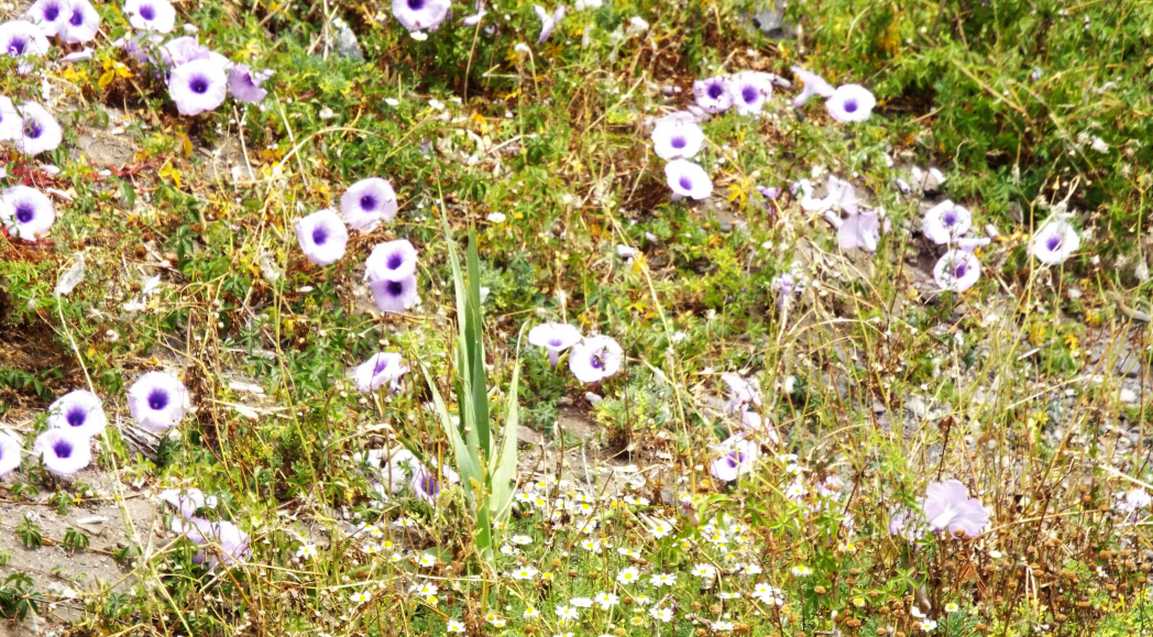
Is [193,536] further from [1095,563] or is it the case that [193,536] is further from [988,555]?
[1095,563]

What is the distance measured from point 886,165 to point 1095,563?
177cm

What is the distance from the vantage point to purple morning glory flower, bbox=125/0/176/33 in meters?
3.97

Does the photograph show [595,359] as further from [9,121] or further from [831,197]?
[9,121]

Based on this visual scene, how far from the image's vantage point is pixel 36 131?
363 centimetres

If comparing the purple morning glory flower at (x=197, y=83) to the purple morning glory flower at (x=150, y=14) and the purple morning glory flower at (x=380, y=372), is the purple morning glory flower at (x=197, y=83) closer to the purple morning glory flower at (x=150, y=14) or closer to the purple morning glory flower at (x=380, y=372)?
the purple morning glory flower at (x=150, y=14)

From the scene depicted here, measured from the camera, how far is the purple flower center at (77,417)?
3.04 meters

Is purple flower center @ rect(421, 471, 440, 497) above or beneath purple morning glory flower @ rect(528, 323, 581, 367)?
beneath

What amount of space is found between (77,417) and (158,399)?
0.19 metres

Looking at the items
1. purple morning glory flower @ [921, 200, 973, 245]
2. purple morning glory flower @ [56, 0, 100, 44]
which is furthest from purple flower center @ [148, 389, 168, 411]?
purple morning glory flower @ [921, 200, 973, 245]

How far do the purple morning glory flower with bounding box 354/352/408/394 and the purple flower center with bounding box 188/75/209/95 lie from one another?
1.07 meters

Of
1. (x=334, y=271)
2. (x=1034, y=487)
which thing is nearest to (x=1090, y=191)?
(x=1034, y=487)

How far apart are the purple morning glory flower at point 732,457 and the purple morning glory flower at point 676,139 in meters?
1.13

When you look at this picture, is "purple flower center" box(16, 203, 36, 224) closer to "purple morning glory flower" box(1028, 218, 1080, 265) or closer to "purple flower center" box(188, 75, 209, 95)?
"purple flower center" box(188, 75, 209, 95)

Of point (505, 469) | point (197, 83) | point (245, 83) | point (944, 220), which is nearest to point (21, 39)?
point (197, 83)
